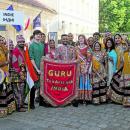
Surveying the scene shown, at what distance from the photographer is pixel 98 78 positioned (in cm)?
935

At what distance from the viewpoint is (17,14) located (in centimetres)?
871

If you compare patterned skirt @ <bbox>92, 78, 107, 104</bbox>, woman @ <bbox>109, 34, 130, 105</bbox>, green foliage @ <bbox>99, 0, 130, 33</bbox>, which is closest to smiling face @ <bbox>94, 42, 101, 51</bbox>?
woman @ <bbox>109, 34, 130, 105</bbox>

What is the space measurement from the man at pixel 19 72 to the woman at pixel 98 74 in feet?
5.73

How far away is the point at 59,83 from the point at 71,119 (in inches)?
56.1

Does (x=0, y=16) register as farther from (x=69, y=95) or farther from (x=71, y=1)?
(x=71, y=1)

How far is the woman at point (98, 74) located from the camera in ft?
30.6

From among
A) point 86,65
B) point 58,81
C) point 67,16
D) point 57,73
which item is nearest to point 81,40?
point 86,65

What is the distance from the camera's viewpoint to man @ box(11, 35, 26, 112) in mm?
8516

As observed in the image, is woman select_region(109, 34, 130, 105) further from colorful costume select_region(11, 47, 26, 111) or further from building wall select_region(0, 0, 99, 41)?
building wall select_region(0, 0, 99, 41)

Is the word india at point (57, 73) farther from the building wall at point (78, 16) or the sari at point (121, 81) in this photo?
the building wall at point (78, 16)

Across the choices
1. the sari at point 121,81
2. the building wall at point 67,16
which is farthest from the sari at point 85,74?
the building wall at point 67,16

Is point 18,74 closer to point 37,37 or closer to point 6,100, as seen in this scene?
point 6,100

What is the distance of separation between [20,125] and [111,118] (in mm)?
1887

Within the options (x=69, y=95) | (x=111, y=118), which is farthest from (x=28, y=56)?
(x=111, y=118)
